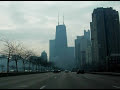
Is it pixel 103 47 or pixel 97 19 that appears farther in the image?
pixel 97 19

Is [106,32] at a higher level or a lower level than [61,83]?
higher

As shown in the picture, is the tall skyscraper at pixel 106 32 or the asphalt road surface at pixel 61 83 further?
the tall skyscraper at pixel 106 32

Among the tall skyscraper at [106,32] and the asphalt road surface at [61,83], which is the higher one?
the tall skyscraper at [106,32]

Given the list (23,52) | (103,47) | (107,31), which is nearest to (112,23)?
(107,31)

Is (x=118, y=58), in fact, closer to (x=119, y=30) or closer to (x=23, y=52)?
(x=119, y=30)

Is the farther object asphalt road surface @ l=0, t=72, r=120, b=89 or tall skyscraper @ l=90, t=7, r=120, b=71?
tall skyscraper @ l=90, t=7, r=120, b=71

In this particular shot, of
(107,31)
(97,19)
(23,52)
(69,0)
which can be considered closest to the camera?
(69,0)

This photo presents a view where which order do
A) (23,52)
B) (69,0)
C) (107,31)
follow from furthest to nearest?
1. (107,31)
2. (23,52)
3. (69,0)

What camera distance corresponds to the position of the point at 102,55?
122 metres

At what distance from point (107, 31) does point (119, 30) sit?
690 inches

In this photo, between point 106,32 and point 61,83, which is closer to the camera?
point 61,83

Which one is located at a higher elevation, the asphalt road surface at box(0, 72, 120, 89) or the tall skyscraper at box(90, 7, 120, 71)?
the tall skyscraper at box(90, 7, 120, 71)

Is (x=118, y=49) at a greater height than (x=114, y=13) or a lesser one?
lesser

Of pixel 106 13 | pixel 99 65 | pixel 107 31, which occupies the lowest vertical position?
pixel 99 65
